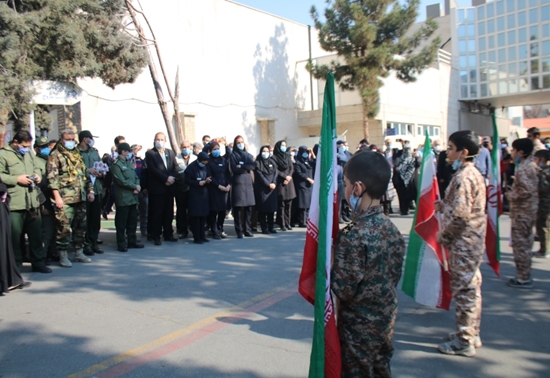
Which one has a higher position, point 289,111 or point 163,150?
point 289,111

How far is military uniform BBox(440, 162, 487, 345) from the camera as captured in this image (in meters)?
4.02

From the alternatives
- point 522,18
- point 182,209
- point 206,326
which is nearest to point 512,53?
point 522,18

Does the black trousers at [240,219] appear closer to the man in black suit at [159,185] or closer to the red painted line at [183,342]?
the man in black suit at [159,185]

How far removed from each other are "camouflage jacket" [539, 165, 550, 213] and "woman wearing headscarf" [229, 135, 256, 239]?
17.5 ft

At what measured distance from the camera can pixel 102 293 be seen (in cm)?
589

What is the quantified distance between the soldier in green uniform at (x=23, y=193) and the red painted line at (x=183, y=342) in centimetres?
346

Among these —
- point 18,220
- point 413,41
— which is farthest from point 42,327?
point 413,41

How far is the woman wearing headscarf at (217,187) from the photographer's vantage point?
964cm

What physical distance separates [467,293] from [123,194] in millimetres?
6297

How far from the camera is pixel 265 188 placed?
10.5 meters

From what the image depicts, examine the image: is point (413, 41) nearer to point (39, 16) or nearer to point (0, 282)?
point (39, 16)

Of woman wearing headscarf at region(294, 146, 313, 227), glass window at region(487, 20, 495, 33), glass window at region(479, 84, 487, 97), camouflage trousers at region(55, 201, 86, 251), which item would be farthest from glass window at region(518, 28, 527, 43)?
camouflage trousers at region(55, 201, 86, 251)

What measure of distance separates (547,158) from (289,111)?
2080cm

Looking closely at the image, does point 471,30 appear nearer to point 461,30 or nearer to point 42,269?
point 461,30
